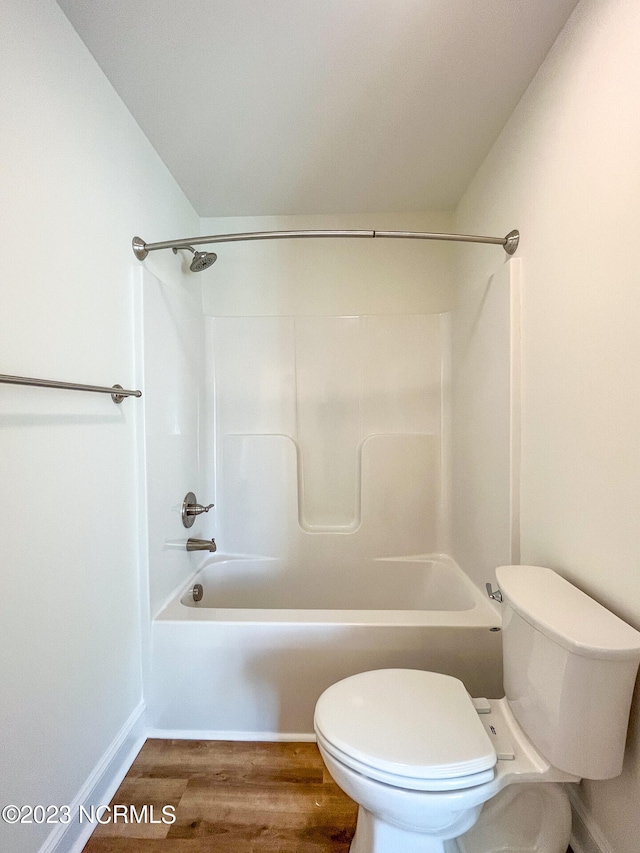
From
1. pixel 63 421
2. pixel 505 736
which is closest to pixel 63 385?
pixel 63 421

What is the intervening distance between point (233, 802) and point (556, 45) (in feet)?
8.01

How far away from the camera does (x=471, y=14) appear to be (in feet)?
3.93

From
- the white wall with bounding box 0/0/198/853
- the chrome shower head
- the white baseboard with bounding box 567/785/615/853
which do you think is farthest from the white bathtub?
the chrome shower head

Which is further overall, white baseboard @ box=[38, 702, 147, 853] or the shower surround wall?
the shower surround wall

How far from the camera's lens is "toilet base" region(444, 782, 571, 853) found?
113 cm

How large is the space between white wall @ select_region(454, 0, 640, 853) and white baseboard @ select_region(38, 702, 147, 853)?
1.36m

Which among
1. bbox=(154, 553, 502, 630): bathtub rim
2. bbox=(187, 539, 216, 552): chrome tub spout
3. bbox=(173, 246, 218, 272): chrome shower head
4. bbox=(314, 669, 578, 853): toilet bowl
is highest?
bbox=(173, 246, 218, 272): chrome shower head

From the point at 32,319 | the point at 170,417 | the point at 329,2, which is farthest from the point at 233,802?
the point at 329,2

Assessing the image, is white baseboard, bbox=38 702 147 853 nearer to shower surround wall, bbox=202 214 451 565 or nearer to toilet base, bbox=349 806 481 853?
toilet base, bbox=349 806 481 853

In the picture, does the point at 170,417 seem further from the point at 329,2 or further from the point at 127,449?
the point at 329,2

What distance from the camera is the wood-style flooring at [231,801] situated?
4.11 feet

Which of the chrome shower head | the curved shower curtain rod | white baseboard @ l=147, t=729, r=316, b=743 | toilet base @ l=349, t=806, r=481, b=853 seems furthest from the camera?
the chrome shower head

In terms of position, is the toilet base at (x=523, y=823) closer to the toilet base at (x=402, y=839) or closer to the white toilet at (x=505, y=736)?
the white toilet at (x=505, y=736)

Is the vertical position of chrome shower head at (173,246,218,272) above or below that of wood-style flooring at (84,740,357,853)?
above
